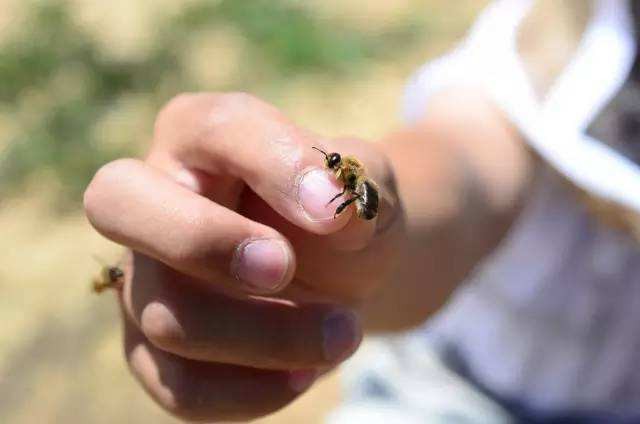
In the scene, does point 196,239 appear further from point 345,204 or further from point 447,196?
point 447,196

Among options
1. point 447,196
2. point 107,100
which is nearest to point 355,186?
point 447,196

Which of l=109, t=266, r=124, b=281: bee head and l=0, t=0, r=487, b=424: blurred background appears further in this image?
l=0, t=0, r=487, b=424: blurred background

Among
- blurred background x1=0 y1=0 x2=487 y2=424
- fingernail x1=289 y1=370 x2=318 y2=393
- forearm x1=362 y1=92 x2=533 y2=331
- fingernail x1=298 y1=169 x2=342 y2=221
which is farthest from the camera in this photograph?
blurred background x1=0 y1=0 x2=487 y2=424

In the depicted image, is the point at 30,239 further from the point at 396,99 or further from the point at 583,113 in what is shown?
the point at 583,113

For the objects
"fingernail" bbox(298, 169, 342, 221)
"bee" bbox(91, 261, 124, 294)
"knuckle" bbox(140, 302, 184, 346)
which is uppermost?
"fingernail" bbox(298, 169, 342, 221)

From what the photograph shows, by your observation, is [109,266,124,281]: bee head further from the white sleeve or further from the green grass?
the green grass

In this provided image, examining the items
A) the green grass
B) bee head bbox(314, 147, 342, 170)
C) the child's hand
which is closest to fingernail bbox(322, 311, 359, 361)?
the child's hand

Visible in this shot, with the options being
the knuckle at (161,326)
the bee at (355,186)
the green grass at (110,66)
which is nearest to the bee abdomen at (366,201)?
the bee at (355,186)
